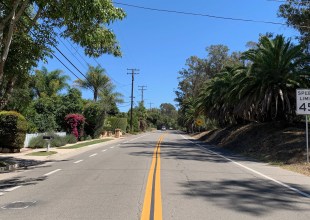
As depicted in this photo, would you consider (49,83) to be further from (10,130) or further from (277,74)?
(277,74)

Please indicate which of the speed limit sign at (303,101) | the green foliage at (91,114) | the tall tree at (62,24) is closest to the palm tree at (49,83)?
the green foliage at (91,114)

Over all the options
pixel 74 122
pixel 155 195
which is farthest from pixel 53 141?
pixel 155 195

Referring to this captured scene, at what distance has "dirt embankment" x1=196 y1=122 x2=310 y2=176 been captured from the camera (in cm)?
Answer: 1891

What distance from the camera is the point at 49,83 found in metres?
59.0

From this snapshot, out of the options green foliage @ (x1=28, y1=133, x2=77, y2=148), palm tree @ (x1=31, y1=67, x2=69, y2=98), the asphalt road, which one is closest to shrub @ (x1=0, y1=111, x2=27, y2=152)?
green foliage @ (x1=28, y1=133, x2=77, y2=148)

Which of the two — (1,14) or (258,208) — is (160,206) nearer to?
(258,208)

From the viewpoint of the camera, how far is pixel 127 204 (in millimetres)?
8531

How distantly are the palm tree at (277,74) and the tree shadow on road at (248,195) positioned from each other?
16.5 m

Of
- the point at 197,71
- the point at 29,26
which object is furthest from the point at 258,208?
the point at 197,71

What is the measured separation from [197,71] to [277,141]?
5961 cm

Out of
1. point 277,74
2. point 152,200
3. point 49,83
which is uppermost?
point 49,83

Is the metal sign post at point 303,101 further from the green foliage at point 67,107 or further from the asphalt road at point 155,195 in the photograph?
the green foliage at point 67,107

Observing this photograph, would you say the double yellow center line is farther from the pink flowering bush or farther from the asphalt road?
the pink flowering bush

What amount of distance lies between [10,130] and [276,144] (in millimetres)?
15590
